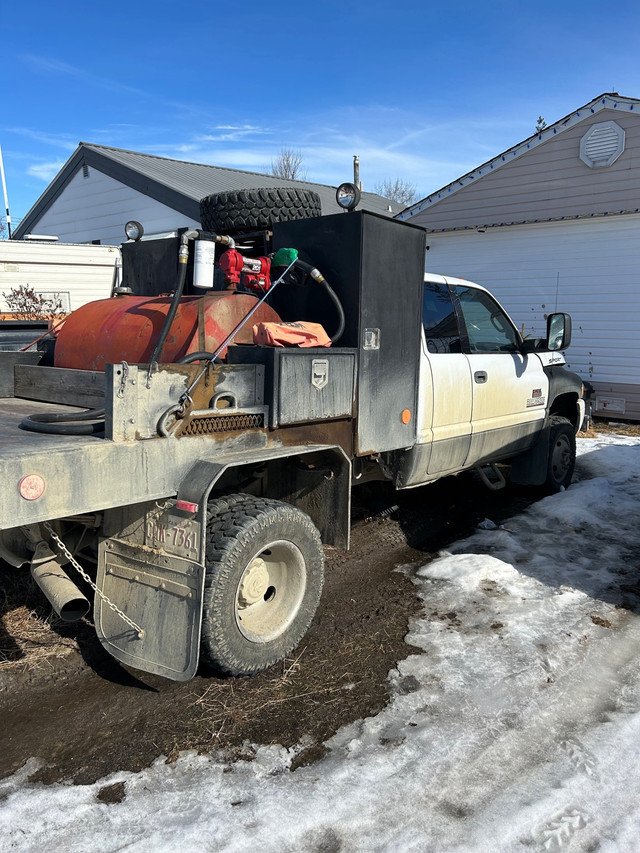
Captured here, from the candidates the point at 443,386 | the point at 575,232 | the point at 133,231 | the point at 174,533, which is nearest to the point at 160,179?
the point at 575,232

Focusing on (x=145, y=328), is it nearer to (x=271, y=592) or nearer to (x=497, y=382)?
(x=271, y=592)

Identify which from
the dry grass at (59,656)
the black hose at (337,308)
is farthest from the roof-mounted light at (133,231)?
the dry grass at (59,656)

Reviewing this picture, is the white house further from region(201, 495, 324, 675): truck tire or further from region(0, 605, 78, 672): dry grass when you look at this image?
region(0, 605, 78, 672): dry grass

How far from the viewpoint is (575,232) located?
40.1 ft

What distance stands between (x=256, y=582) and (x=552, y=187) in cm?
1125

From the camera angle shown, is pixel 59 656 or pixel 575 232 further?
pixel 575 232

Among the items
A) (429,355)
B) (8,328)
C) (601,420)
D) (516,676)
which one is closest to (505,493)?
(429,355)

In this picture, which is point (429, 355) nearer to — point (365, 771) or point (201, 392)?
point (201, 392)

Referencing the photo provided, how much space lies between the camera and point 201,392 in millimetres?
3199

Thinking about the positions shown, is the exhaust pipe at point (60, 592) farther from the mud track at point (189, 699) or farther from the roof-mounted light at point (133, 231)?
the roof-mounted light at point (133, 231)

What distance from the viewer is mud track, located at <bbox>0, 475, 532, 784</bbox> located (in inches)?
114

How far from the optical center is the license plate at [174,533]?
9.95ft

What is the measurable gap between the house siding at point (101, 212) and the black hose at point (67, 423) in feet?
47.5

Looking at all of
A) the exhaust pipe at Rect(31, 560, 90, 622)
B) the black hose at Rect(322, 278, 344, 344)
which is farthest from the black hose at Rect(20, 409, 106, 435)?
the black hose at Rect(322, 278, 344, 344)
